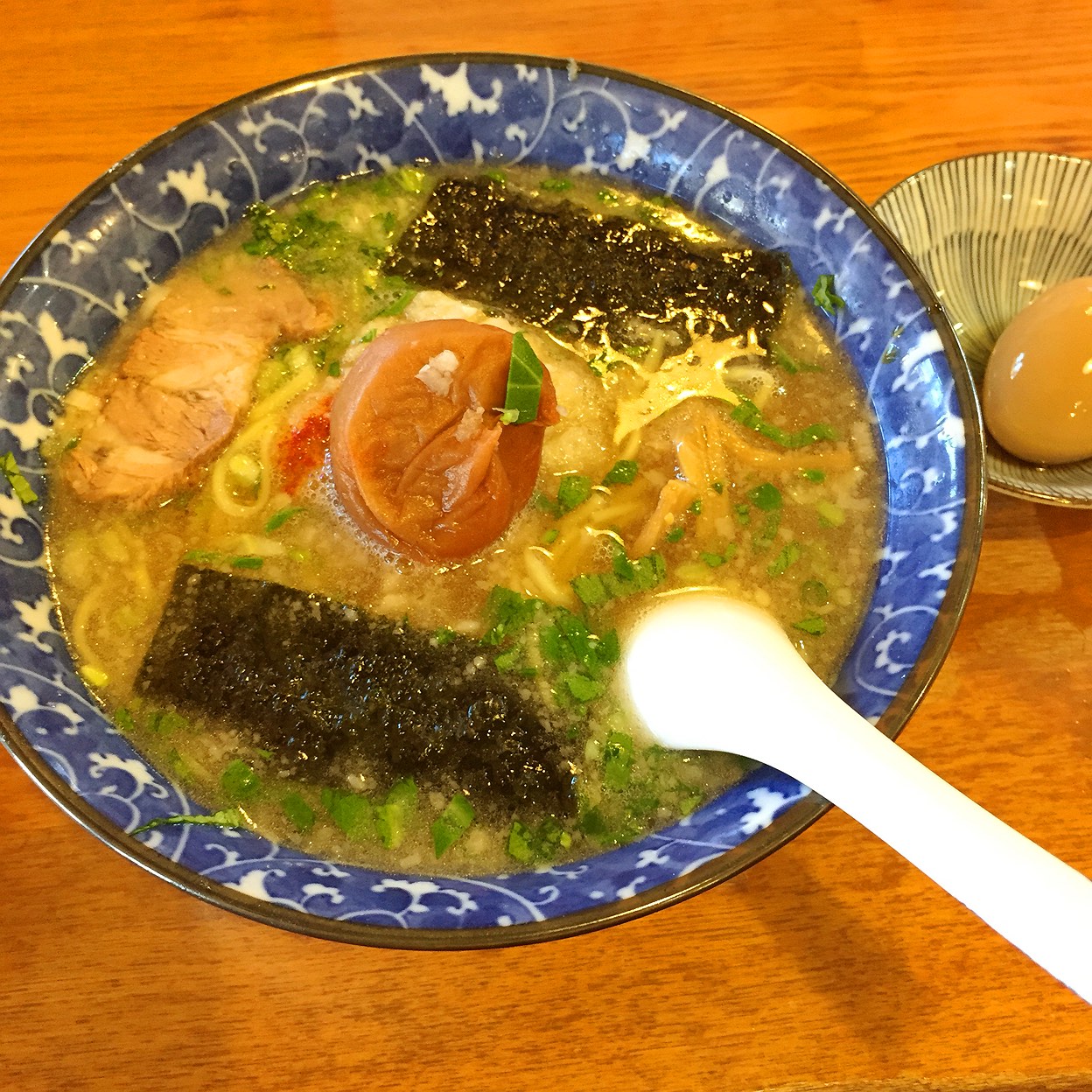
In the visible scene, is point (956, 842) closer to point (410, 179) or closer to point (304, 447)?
point (304, 447)

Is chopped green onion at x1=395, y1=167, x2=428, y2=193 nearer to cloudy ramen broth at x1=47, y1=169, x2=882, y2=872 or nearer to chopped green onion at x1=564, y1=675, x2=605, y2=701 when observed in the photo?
cloudy ramen broth at x1=47, y1=169, x2=882, y2=872

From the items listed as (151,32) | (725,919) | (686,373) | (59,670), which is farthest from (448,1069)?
(151,32)

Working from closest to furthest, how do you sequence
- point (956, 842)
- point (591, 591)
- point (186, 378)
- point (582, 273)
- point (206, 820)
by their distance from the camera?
1. point (956, 842)
2. point (206, 820)
3. point (591, 591)
4. point (186, 378)
5. point (582, 273)

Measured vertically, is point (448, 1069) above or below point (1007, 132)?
below

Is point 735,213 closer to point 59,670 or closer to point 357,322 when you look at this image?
point 357,322

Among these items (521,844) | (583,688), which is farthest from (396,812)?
(583,688)
